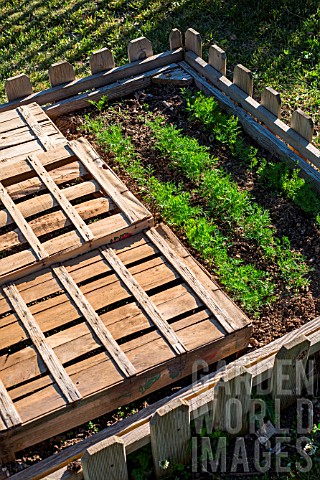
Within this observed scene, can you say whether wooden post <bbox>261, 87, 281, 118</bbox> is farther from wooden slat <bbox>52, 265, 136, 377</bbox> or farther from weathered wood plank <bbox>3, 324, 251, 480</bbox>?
weathered wood plank <bbox>3, 324, 251, 480</bbox>

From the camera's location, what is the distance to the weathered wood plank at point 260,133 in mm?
6465

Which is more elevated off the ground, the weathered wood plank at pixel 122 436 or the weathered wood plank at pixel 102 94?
the weathered wood plank at pixel 102 94

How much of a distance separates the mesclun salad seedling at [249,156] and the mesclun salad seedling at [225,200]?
25 cm

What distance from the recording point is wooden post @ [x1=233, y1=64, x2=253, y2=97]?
7.06 m

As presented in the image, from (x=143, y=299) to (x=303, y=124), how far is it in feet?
7.74

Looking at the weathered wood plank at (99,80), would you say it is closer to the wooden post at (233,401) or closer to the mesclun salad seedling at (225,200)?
the mesclun salad seedling at (225,200)

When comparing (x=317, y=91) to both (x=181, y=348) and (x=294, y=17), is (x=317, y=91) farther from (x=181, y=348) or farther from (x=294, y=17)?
(x=181, y=348)

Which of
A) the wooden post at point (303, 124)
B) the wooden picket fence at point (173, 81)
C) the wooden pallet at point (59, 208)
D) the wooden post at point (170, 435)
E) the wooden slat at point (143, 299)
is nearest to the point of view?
the wooden post at point (170, 435)

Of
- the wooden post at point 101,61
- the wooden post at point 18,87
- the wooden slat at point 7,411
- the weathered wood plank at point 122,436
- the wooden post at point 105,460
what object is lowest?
the wooden post at point 105,460

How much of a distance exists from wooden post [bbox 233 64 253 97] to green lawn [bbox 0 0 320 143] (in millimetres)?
928

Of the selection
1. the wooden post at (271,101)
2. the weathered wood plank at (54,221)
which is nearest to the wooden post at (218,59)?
the wooden post at (271,101)

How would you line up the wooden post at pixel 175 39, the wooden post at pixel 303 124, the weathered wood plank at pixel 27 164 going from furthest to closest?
1. the wooden post at pixel 175 39
2. the wooden post at pixel 303 124
3. the weathered wood plank at pixel 27 164

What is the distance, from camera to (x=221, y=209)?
20.9 feet

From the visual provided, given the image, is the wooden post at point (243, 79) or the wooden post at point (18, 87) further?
the wooden post at point (18, 87)
